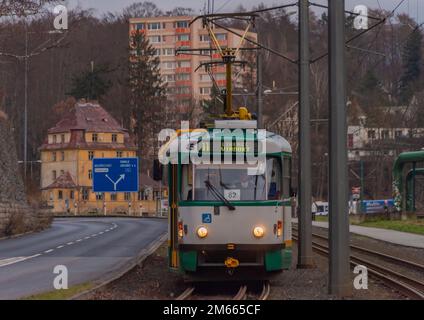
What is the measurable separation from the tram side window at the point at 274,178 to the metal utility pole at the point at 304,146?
214 inches

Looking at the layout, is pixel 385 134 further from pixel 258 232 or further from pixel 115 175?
pixel 258 232

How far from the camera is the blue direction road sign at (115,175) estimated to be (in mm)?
39316

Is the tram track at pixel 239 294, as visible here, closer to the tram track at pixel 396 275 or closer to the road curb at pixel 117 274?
the road curb at pixel 117 274

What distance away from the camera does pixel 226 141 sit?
61.4 ft

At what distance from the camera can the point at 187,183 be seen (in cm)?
1845

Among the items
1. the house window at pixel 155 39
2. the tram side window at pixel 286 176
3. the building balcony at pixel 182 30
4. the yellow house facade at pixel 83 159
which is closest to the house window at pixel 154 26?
the house window at pixel 155 39

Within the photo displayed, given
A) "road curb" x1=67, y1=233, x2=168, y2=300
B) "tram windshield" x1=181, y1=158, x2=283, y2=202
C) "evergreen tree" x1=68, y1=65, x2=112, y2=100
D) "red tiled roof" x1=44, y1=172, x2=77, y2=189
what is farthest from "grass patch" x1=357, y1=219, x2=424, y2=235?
"evergreen tree" x1=68, y1=65, x2=112, y2=100

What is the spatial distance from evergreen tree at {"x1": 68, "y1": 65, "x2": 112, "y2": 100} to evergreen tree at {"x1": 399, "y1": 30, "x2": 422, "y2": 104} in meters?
29.7

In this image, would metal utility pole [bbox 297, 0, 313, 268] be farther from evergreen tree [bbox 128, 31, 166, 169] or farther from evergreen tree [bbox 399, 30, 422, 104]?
evergreen tree [bbox 128, 31, 166, 169]

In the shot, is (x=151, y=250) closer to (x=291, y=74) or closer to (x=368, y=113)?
(x=368, y=113)

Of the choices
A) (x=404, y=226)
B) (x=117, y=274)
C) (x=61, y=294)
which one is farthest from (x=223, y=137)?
(x=404, y=226)

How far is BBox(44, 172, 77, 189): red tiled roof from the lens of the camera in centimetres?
9744

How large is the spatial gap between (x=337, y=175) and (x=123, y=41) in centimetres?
9885

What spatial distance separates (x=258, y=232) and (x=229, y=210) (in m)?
0.66
